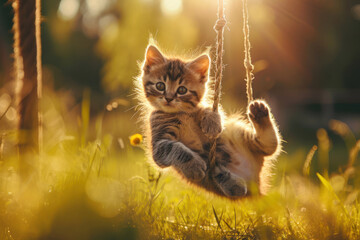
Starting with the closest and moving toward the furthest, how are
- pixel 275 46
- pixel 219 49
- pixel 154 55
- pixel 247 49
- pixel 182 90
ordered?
pixel 219 49
pixel 247 49
pixel 182 90
pixel 154 55
pixel 275 46

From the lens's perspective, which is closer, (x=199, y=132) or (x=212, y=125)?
(x=212, y=125)

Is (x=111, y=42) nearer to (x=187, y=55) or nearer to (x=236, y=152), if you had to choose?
A: (x=187, y=55)

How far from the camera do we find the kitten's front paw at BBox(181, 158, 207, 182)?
6.09 ft

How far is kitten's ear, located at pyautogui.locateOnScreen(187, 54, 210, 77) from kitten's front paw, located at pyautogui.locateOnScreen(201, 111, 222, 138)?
1.47 ft

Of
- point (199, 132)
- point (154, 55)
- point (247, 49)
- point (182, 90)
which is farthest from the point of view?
point (154, 55)

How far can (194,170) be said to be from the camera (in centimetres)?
186

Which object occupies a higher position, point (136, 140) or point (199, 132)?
point (199, 132)

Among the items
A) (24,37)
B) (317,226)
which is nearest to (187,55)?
(24,37)

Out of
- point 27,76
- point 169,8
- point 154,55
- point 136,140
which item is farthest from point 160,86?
point 169,8

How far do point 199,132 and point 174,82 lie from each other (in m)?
0.44

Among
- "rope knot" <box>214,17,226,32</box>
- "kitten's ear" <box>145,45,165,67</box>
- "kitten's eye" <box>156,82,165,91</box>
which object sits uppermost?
"rope knot" <box>214,17,226,32</box>

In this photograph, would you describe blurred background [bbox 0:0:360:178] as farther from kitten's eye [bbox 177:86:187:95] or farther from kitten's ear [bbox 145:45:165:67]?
kitten's eye [bbox 177:86:187:95]

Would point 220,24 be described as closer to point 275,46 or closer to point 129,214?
point 129,214

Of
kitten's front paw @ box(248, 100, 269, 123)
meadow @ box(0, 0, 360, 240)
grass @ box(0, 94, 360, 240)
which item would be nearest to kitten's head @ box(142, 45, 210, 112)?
meadow @ box(0, 0, 360, 240)
